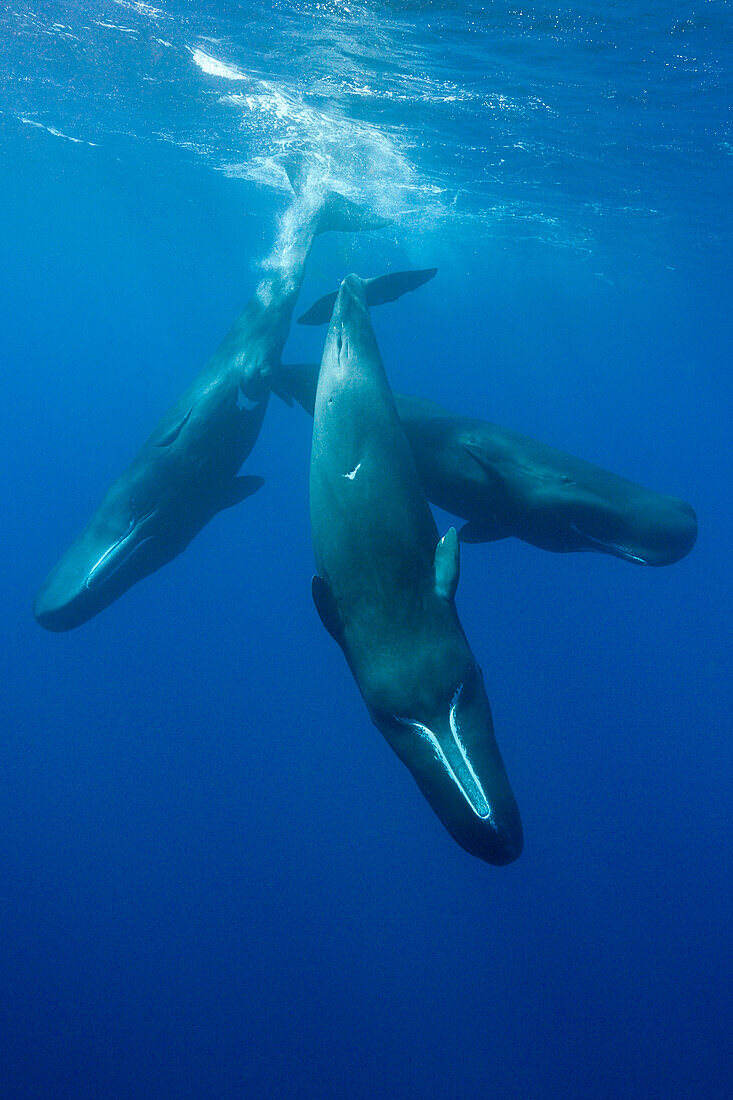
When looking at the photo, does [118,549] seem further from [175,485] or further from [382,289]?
[382,289]

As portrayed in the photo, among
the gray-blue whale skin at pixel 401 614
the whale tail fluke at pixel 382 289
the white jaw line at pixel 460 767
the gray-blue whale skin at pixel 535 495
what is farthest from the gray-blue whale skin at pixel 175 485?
the white jaw line at pixel 460 767

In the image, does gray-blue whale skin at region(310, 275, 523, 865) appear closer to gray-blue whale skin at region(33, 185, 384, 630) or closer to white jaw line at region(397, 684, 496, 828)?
white jaw line at region(397, 684, 496, 828)

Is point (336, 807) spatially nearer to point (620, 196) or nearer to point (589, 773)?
point (589, 773)

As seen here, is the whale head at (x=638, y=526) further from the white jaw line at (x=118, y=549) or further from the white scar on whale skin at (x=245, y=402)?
the white jaw line at (x=118, y=549)

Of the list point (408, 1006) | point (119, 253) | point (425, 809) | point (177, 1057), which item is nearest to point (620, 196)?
point (425, 809)

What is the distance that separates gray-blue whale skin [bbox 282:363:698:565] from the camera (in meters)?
5.64

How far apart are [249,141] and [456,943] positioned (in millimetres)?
31129

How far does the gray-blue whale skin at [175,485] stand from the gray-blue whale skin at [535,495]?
2310mm

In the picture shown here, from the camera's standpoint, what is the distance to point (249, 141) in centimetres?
2641

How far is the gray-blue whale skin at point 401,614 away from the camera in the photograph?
3.98 meters

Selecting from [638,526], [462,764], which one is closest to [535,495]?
[638,526]

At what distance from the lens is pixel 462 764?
13.1 ft

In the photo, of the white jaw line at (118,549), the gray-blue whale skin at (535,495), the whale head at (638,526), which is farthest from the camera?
the white jaw line at (118,549)

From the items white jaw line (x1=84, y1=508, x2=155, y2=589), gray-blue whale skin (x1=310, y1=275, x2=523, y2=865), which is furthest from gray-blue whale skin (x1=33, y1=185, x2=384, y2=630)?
gray-blue whale skin (x1=310, y1=275, x2=523, y2=865)
